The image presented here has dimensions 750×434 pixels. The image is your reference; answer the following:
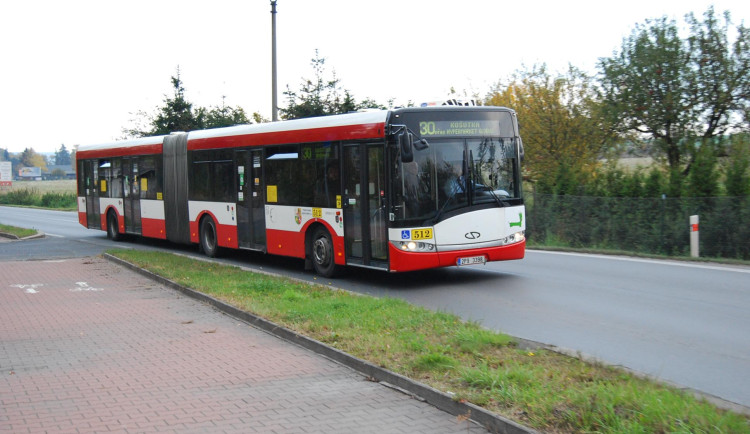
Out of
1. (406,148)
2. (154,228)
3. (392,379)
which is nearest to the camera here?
(392,379)

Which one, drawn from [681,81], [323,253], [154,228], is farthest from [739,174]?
[154,228]

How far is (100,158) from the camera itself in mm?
24828

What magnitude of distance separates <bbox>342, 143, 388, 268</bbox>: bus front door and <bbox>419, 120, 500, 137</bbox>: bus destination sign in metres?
0.81

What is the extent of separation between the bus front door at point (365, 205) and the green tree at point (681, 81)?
1223cm

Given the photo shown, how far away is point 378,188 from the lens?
12.7m

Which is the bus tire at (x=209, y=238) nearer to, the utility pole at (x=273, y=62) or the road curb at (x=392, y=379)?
the utility pole at (x=273, y=62)

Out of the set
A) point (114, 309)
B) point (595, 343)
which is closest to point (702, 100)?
point (595, 343)

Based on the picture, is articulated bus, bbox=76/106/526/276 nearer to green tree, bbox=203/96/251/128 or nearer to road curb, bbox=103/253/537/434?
road curb, bbox=103/253/537/434

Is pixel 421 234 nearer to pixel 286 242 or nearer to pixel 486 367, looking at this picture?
pixel 286 242

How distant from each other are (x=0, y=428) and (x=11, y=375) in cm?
186

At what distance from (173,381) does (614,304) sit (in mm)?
6395

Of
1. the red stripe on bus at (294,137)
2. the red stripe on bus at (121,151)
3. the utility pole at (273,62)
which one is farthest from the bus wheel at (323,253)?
the utility pole at (273,62)

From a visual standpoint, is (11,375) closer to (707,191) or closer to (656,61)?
(707,191)

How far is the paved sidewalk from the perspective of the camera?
5918 millimetres
